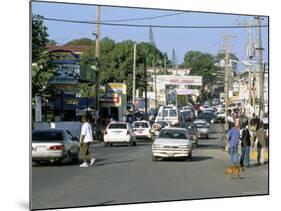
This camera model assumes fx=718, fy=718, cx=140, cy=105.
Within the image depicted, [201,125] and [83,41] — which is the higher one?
[83,41]

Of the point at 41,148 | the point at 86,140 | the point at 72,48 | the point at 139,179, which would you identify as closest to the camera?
the point at 72,48

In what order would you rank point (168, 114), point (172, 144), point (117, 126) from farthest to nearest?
point (172, 144)
point (168, 114)
point (117, 126)

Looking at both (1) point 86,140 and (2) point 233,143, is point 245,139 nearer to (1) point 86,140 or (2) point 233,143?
(2) point 233,143

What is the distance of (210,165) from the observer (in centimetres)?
1797

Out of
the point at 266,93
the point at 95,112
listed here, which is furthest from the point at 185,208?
the point at 266,93

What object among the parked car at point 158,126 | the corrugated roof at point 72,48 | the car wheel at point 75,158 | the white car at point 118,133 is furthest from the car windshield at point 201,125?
the corrugated roof at point 72,48

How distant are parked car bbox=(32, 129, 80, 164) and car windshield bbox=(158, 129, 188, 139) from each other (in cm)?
273

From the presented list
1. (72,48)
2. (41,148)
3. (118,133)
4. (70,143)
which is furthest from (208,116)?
(41,148)

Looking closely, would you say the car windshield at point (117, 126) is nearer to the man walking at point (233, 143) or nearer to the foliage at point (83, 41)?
the foliage at point (83, 41)

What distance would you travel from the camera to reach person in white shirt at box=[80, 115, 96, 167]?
52.7 feet

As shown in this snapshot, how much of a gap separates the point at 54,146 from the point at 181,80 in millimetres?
3457

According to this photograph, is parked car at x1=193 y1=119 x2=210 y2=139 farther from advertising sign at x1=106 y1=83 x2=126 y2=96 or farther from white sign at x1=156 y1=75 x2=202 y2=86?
advertising sign at x1=106 y1=83 x2=126 y2=96

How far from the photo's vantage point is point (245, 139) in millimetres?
18969

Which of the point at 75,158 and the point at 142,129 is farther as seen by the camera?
the point at 142,129
